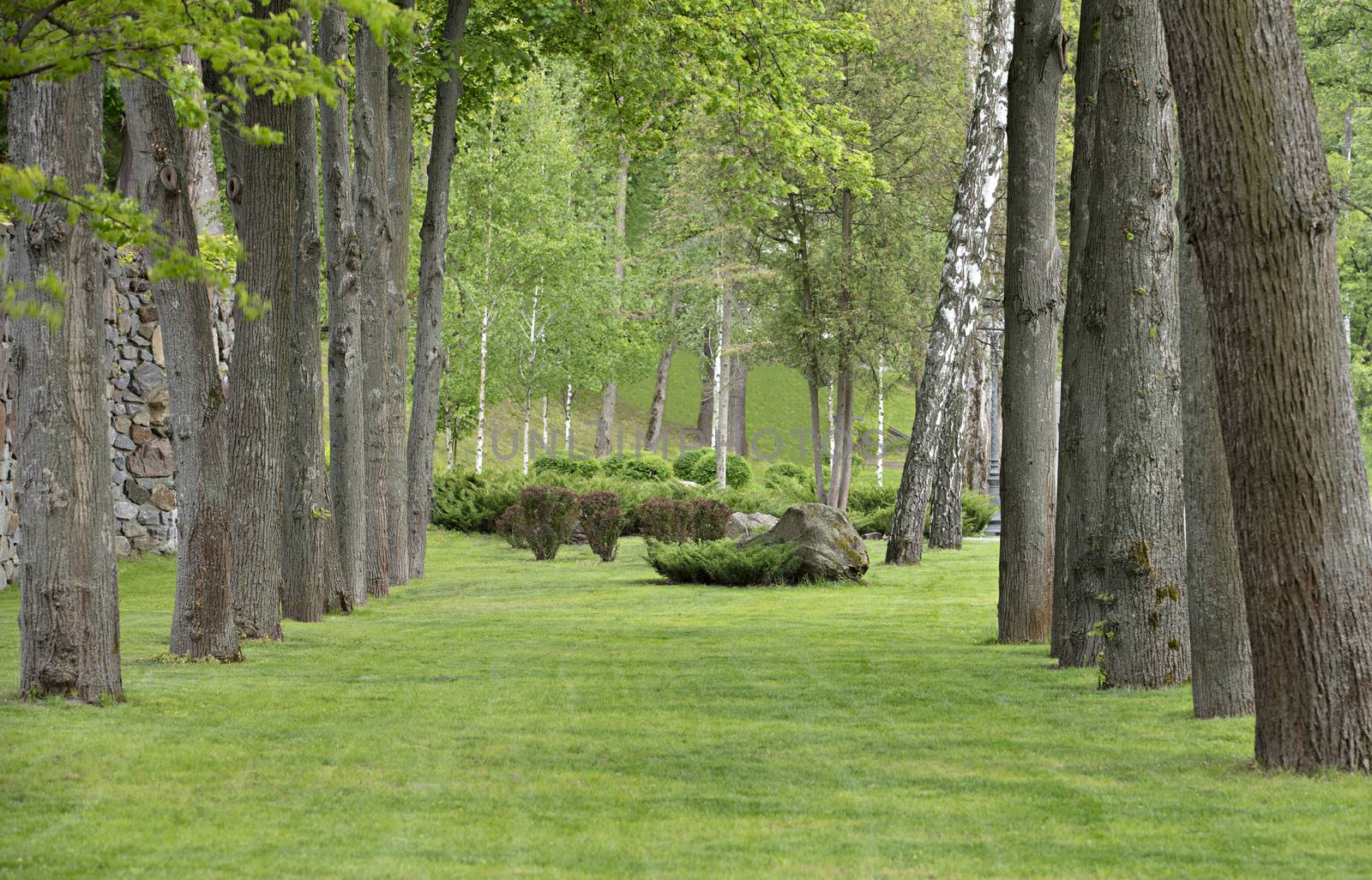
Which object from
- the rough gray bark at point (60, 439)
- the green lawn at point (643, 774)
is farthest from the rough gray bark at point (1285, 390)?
the rough gray bark at point (60, 439)

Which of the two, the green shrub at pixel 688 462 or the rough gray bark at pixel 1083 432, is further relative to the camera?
the green shrub at pixel 688 462

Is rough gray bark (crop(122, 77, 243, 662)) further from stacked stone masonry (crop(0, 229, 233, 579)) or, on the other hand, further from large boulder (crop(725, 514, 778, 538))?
large boulder (crop(725, 514, 778, 538))

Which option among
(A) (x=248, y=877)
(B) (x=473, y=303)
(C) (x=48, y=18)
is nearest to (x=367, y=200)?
(C) (x=48, y=18)

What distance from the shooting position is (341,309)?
48.0 ft

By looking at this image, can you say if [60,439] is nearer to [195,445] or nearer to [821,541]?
[195,445]

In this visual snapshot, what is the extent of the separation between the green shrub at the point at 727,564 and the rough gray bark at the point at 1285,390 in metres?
12.8

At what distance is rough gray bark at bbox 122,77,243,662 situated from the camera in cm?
998

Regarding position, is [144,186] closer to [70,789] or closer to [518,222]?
[70,789]

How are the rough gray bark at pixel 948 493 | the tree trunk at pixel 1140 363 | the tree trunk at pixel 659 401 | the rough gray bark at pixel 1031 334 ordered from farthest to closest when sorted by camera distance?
the tree trunk at pixel 659 401
the rough gray bark at pixel 948 493
the rough gray bark at pixel 1031 334
the tree trunk at pixel 1140 363

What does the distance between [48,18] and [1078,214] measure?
777 centimetres

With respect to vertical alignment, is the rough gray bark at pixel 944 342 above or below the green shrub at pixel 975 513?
above

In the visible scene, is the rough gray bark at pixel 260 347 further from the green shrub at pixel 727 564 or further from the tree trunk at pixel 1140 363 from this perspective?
the green shrub at pixel 727 564

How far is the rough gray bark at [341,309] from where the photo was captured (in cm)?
1459

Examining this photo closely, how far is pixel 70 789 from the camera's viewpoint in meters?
5.97
